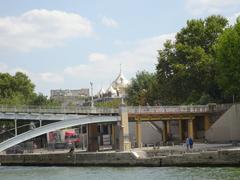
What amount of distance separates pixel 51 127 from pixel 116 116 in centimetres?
1187

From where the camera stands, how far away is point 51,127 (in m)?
62.5

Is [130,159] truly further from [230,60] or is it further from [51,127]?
[230,60]

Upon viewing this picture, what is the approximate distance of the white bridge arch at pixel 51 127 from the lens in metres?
57.8

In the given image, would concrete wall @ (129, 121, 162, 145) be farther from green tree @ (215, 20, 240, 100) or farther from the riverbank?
the riverbank

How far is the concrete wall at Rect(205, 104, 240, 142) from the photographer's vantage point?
239ft

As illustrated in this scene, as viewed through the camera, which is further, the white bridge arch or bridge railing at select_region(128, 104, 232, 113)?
bridge railing at select_region(128, 104, 232, 113)

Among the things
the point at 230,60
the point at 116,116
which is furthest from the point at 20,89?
the point at 230,60

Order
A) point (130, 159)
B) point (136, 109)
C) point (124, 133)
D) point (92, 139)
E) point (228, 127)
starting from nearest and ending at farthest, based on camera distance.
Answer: point (130, 159) → point (124, 133) → point (228, 127) → point (92, 139) → point (136, 109)

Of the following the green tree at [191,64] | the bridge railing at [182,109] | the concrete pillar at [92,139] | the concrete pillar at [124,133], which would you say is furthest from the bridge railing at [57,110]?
the green tree at [191,64]

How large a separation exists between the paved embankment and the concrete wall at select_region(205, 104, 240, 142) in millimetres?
16582

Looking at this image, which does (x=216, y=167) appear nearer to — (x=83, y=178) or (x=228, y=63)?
(x=83, y=178)

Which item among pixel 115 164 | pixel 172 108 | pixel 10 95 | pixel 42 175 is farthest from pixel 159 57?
pixel 42 175

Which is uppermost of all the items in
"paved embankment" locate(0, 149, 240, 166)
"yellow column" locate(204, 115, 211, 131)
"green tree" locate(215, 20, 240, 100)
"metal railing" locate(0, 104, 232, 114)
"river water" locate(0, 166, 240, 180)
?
"green tree" locate(215, 20, 240, 100)

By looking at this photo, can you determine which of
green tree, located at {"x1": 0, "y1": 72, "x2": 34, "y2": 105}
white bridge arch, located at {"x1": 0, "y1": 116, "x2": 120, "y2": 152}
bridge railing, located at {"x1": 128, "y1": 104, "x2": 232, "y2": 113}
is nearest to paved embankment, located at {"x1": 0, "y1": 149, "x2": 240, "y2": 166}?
white bridge arch, located at {"x1": 0, "y1": 116, "x2": 120, "y2": 152}
